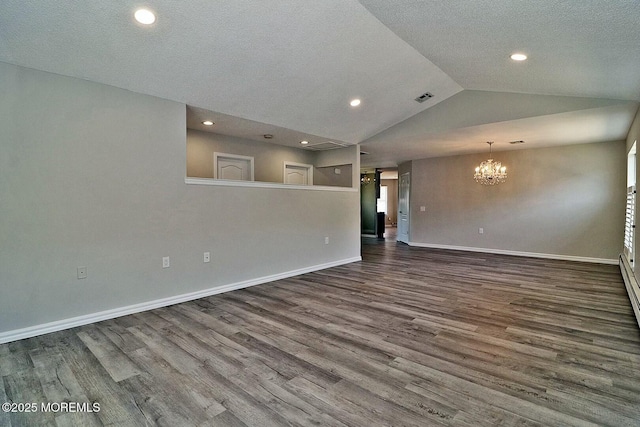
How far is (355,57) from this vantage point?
3688 millimetres

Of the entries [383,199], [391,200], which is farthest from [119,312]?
[391,200]

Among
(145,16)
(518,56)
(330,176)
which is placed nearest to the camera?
(145,16)

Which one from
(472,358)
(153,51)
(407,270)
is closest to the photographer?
(472,358)

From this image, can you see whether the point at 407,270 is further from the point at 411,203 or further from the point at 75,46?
the point at 75,46

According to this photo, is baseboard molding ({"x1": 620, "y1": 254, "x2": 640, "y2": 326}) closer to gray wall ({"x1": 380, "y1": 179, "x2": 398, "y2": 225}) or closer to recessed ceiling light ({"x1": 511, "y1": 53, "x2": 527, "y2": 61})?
recessed ceiling light ({"x1": 511, "y1": 53, "x2": 527, "y2": 61})

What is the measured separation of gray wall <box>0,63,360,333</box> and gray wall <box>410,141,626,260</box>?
5646 mm

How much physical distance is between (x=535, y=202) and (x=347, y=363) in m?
6.44

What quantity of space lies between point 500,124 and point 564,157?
9.28 ft

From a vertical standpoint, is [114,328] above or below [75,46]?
below

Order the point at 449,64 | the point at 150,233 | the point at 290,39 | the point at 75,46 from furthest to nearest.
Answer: the point at 449,64
the point at 150,233
the point at 290,39
the point at 75,46

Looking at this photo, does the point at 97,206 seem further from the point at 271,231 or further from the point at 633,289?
the point at 633,289

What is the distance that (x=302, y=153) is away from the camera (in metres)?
7.09

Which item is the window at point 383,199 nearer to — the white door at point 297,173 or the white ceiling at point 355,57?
the white door at point 297,173

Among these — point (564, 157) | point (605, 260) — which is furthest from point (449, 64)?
point (605, 260)
